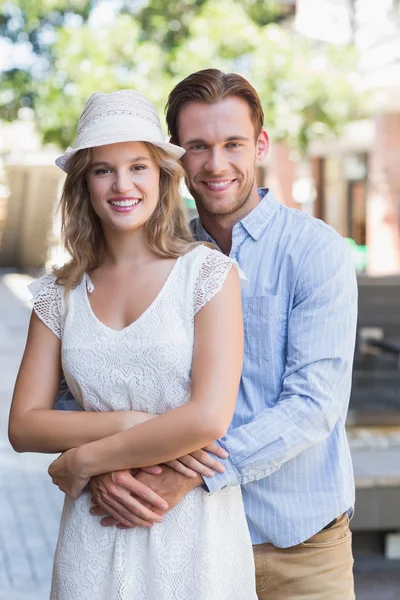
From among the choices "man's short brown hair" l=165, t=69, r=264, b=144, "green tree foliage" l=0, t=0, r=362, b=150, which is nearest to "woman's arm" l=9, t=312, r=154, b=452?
"man's short brown hair" l=165, t=69, r=264, b=144

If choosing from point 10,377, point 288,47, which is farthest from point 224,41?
point 10,377

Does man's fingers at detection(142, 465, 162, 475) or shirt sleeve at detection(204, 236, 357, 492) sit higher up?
shirt sleeve at detection(204, 236, 357, 492)

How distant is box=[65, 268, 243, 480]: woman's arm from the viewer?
7.13ft

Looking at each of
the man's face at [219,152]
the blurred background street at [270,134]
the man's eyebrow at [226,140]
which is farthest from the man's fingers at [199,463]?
the blurred background street at [270,134]

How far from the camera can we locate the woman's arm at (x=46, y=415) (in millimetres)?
2244

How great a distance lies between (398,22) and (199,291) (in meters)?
12.7

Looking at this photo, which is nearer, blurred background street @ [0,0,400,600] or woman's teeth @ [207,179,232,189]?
woman's teeth @ [207,179,232,189]

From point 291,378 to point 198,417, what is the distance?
11.0 inches

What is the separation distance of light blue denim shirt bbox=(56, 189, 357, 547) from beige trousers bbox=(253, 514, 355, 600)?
0.04 m

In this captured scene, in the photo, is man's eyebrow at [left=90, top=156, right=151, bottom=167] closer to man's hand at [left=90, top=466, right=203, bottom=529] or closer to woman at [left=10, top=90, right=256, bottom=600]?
woman at [left=10, top=90, right=256, bottom=600]

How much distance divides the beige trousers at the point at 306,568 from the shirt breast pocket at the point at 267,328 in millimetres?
453

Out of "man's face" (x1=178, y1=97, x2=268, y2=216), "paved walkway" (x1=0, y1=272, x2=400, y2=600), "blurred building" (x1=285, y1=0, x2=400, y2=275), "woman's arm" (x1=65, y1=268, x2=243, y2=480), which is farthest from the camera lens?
"blurred building" (x1=285, y1=0, x2=400, y2=275)

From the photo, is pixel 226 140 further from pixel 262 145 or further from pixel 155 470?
pixel 155 470

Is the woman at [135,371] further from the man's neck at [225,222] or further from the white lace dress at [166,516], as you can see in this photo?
the man's neck at [225,222]
